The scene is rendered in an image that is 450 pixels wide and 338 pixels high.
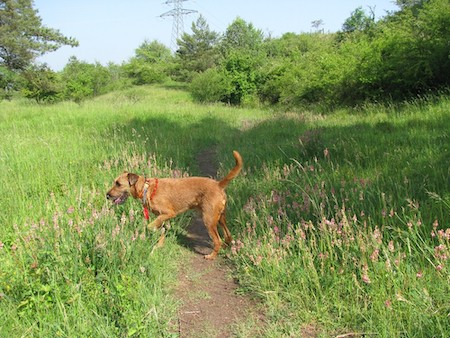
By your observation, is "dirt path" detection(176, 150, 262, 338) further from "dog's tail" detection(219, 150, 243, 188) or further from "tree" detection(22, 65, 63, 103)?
"tree" detection(22, 65, 63, 103)

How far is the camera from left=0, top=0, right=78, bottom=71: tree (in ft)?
72.9

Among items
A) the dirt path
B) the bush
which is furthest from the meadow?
the bush

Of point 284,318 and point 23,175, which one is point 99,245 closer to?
point 284,318

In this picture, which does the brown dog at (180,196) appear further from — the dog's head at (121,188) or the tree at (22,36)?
the tree at (22,36)

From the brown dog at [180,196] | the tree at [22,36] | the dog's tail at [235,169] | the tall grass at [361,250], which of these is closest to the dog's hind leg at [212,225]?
the brown dog at [180,196]

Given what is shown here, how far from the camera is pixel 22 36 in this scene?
22.9 m

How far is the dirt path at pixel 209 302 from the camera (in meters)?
3.00

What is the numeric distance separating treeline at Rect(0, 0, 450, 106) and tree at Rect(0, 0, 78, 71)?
1242 mm

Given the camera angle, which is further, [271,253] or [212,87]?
[212,87]

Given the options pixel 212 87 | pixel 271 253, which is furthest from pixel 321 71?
pixel 271 253

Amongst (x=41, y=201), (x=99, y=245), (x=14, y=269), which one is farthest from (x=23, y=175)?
(x=99, y=245)

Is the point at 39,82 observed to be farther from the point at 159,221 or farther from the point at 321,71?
the point at 159,221

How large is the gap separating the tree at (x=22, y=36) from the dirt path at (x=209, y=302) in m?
23.7

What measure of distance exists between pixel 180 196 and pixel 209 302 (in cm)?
157
